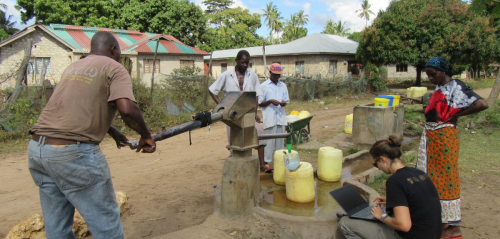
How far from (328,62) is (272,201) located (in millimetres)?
23708

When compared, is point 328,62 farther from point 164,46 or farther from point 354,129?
point 354,129

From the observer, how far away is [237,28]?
1640 inches

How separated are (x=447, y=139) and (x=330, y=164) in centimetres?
170

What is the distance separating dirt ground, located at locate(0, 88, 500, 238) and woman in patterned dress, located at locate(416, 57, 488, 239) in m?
0.57

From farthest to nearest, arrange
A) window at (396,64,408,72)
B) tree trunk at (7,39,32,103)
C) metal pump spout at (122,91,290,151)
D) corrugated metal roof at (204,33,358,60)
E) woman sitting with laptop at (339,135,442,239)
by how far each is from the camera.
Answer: window at (396,64,408,72)
corrugated metal roof at (204,33,358,60)
tree trunk at (7,39,32,103)
metal pump spout at (122,91,290,151)
woman sitting with laptop at (339,135,442,239)

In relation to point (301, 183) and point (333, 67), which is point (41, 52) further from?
point (301, 183)

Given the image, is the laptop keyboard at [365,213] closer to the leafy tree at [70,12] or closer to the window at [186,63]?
the window at [186,63]

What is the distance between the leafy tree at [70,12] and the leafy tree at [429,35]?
19904 millimetres

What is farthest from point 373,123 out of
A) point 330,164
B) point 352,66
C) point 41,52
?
point 352,66

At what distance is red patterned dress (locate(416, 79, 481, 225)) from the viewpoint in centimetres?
322

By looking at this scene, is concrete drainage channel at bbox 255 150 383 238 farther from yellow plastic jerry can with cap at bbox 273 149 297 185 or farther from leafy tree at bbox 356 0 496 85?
leafy tree at bbox 356 0 496 85

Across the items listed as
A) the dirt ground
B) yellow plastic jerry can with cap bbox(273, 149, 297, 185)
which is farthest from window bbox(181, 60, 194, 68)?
yellow plastic jerry can with cap bbox(273, 149, 297, 185)

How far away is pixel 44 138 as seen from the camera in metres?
2.12

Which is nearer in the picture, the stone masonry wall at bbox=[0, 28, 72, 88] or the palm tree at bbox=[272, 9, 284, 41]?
the stone masonry wall at bbox=[0, 28, 72, 88]
